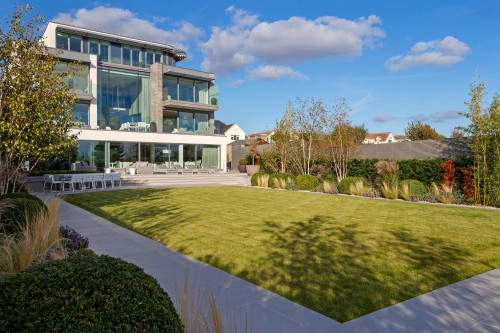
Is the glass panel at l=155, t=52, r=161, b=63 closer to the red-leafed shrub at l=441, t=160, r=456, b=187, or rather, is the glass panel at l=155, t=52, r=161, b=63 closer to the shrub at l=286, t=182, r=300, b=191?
the shrub at l=286, t=182, r=300, b=191

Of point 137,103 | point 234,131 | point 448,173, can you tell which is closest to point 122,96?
point 137,103

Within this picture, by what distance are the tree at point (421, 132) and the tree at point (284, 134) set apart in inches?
1117

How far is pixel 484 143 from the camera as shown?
1371 cm

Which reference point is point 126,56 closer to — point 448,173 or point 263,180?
point 263,180

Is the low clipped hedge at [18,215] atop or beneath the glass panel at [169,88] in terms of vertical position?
beneath

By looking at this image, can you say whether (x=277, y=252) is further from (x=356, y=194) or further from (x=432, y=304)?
(x=356, y=194)

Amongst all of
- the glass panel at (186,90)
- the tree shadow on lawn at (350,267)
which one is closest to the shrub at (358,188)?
Result: the tree shadow on lawn at (350,267)

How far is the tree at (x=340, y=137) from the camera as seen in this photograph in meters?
20.6

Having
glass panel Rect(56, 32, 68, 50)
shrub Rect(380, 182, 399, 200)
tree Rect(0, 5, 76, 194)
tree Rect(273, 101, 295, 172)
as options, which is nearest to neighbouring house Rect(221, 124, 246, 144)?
glass panel Rect(56, 32, 68, 50)

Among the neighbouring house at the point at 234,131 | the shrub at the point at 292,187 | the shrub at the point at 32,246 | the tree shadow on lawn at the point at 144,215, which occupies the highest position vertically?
the neighbouring house at the point at 234,131

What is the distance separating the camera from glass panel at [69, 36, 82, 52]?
30.1m

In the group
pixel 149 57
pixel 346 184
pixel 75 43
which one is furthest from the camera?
pixel 149 57

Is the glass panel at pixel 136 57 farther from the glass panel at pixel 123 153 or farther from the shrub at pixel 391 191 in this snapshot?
the shrub at pixel 391 191

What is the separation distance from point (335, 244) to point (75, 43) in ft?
102
